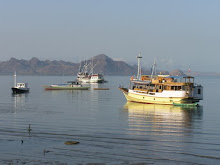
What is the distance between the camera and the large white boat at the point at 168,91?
68.1 metres

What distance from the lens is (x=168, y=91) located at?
2717 inches

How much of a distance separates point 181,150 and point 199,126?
604 inches

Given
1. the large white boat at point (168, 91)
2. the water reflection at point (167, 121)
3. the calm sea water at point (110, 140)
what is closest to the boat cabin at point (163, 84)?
the large white boat at point (168, 91)

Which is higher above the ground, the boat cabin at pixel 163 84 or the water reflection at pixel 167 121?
the boat cabin at pixel 163 84

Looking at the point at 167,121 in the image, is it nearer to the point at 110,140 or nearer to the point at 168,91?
the point at 110,140

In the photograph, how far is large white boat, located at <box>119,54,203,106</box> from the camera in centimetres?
6812

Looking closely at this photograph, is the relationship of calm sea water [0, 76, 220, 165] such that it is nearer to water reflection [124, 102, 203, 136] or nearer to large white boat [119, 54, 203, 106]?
water reflection [124, 102, 203, 136]

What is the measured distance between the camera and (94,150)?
29047 mm

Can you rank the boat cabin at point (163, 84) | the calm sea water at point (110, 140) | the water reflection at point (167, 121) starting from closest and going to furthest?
1. the calm sea water at point (110, 140)
2. the water reflection at point (167, 121)
3. the boat cabin at point (163, 84)

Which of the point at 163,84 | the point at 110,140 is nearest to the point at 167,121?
the point at 110,140

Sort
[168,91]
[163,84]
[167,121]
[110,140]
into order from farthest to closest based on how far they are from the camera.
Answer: [163,84] < [168,91] < [167,121] < [110,140]

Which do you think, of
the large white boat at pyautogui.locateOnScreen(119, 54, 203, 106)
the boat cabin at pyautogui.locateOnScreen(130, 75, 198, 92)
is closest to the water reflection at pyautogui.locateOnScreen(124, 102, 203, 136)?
the large white boat at pyautogui.locateOnScreen(119, 54, 203, 106)

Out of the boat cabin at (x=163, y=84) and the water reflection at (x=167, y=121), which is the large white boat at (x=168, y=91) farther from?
the water reflection at (x=167, y=121)

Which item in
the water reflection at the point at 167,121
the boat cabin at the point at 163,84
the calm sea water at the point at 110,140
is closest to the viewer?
the calm sea water at the point at 110,140
